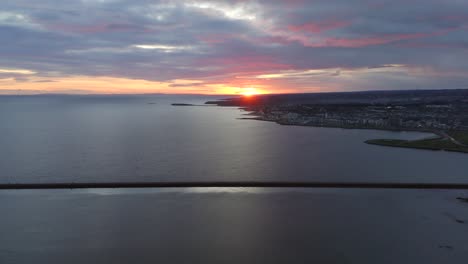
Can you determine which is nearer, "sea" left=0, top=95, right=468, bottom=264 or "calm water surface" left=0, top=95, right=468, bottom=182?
"sea" left=0, top=95, right=468, bottom=264

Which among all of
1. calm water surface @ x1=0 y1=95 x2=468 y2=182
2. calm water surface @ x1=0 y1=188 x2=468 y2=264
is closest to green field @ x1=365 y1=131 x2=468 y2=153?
calm water surface @ x1=0 y1=95 x2=468 y2=182

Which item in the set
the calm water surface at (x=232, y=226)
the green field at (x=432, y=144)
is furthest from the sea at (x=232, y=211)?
the green field at (x=432, y=144)

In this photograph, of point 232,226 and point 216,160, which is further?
point 216,160

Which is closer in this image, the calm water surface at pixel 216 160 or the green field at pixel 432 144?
the calm water surface at pixel 216 160

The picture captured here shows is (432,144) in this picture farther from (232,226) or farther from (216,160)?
(232,226)

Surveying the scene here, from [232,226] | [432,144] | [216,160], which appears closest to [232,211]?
[232,226]

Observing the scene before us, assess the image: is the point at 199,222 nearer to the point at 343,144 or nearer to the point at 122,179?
the point at 122,179

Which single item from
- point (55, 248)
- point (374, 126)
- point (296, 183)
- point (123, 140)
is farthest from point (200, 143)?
point (374, 126)

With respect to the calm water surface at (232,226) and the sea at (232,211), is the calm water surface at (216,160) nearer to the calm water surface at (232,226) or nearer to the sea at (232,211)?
the sea at (232,211)

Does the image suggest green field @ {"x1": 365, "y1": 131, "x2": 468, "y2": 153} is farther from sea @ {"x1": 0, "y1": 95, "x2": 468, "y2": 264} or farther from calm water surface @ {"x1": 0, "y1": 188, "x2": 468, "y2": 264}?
calm water surface @ {"x1": 0, "y1": 188, "x2": 468, "y2": 264}

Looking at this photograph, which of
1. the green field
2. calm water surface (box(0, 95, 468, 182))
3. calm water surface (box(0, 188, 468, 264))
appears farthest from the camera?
the green field

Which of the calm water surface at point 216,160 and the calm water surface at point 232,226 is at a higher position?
the calm water surface at point 216,160
